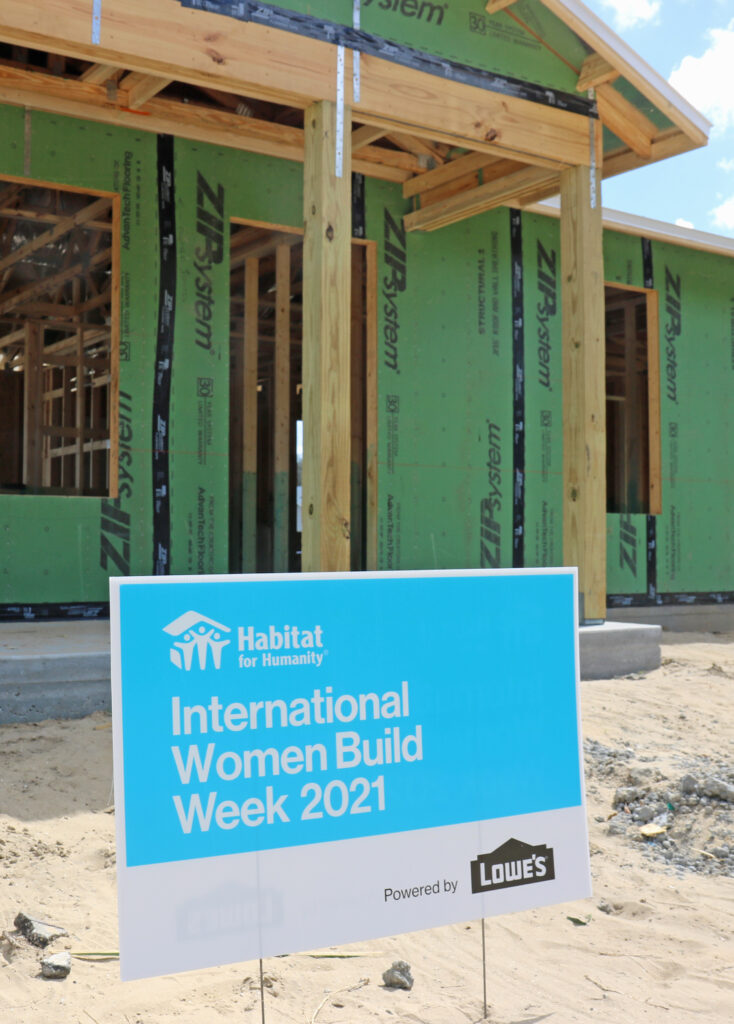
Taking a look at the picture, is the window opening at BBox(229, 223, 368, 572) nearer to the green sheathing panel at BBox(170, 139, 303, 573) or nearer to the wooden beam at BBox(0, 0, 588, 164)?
the green sheathing panel at BBox(170, 139, 303, 573)

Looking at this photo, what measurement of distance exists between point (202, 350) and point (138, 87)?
6.77 feet

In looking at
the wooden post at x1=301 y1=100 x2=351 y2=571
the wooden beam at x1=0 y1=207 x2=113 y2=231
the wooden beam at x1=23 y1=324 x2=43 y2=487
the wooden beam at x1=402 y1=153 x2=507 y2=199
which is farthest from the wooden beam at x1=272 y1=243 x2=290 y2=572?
the wooden post at x1=301 y1=100 x2=351 y2=571

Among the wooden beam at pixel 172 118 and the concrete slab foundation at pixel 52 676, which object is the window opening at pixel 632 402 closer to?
the wooden beam at pixel 172 118

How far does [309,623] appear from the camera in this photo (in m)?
2.55

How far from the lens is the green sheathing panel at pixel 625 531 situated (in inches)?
411

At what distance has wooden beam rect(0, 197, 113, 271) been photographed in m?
8.10

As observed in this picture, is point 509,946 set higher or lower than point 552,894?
lower

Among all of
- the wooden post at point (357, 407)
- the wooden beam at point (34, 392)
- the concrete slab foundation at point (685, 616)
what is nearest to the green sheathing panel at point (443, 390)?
the wooden post at point (357, 407)

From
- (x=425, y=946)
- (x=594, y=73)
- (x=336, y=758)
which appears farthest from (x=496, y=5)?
(x=425, y=946)

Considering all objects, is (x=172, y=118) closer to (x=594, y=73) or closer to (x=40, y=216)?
(x=40, y=216)

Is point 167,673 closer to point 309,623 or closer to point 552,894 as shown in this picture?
point 309,623

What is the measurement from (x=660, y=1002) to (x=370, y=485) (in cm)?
632

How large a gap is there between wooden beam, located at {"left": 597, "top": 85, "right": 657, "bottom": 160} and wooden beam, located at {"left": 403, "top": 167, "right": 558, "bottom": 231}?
1.91 ft

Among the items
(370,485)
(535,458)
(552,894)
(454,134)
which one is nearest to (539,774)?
(552,894)
